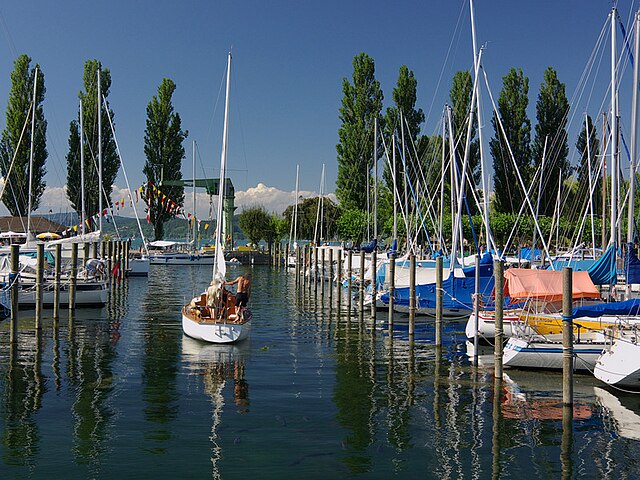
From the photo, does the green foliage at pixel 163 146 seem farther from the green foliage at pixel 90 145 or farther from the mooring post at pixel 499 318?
the mooring post at pixel 499 318

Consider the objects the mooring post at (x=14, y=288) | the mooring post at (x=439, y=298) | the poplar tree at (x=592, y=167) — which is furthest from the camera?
the poplar tree at (x=592, y=167)

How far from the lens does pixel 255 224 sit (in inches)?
3666

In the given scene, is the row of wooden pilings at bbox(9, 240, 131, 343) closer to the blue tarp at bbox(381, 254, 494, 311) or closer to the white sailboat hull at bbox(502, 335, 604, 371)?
the blue tarp at bbox(381, 254, 494, 311)

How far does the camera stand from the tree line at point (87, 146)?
64875 millimetres

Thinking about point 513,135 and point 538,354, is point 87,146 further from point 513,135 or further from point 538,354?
point 538,354

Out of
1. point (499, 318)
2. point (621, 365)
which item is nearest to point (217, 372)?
point (499, 318)

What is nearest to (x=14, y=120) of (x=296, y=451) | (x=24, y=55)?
(x=24, y=55)

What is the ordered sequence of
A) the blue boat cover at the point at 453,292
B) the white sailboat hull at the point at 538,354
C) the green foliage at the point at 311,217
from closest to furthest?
the white sailboat hull at the point at 538,354 < the blue boat cover at the point at 453,292 < the green foliage at the point at 311,217

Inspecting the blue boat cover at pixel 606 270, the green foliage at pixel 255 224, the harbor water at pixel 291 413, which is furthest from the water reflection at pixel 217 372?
the green foliage at pixel 255 224

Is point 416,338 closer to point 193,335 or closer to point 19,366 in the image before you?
point 193,335

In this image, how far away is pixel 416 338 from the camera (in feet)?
79.4

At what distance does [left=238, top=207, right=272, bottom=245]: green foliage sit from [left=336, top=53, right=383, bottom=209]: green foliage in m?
23.4

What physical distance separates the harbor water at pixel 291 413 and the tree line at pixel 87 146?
132ft

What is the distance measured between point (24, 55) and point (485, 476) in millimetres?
67766
